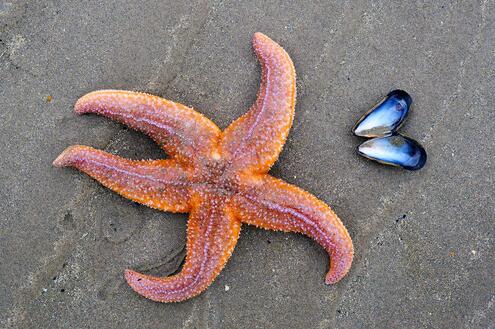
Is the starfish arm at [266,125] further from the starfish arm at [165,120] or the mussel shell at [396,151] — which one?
the mussel shell at [396,151]

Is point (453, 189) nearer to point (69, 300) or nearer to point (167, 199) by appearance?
point (167, 199)

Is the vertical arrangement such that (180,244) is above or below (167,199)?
below

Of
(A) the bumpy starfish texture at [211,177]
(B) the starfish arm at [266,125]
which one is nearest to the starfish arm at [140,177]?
(A) the bumpy starfish texture at [211,177]

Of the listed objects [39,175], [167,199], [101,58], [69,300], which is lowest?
[69,300]

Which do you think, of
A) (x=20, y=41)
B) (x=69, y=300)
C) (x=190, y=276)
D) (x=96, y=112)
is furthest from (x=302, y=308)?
(x=20, y=41)

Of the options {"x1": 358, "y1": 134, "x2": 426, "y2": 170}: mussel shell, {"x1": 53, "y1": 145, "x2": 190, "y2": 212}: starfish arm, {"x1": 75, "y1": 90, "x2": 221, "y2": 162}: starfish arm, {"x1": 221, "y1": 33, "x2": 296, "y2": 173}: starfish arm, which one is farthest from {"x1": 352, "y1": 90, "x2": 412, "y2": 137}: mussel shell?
{"x1": 53, "y1": 145, "x2": 190, "y2": 212}: starfish arm

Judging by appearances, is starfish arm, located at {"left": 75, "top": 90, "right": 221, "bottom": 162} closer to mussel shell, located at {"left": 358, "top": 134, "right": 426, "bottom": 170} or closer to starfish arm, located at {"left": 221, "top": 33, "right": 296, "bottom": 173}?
starfish arm, located at {"left": 221, "top": 33, "right": 296, "bottom": 173}
